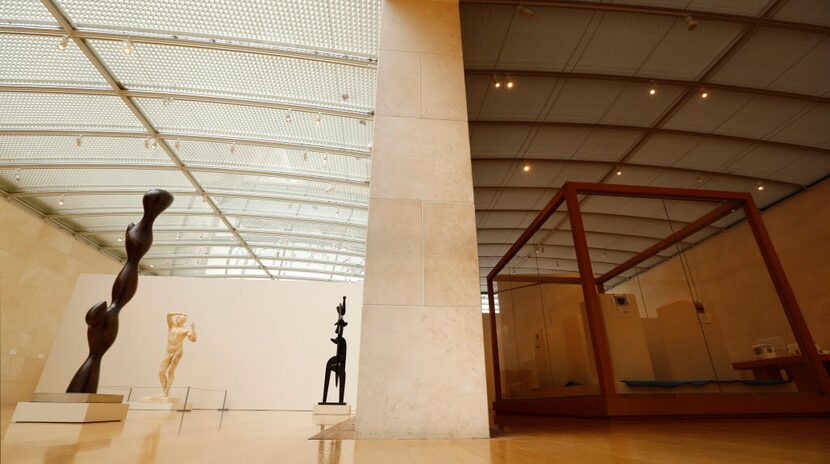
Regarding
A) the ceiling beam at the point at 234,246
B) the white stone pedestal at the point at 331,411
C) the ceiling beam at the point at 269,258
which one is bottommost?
the white stone pedestal at the point at 331,411

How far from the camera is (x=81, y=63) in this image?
6902mm

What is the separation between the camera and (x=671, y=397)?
438 centimetres

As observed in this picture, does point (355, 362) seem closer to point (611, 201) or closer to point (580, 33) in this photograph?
point (611, 201)

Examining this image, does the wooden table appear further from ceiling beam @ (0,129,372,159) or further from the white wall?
the white wall

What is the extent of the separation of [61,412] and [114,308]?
1194 mm

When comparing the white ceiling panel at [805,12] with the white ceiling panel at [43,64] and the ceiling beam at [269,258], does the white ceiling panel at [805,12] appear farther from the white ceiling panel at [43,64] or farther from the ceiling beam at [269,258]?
the ceiling beam at [269,258]

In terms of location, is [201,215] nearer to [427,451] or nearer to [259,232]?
[259,232]

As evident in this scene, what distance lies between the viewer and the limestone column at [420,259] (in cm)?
284

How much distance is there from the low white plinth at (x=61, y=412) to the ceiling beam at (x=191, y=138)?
6.42 meters

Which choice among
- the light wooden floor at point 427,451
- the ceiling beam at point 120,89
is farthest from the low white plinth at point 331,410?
the ceiling beam at point 120,89

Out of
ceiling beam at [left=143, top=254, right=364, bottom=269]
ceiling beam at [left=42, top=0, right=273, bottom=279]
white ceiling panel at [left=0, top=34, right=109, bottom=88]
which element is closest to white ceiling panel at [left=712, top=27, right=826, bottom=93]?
ceiling beam at [left=42, top=0, right=273, bottom=279]

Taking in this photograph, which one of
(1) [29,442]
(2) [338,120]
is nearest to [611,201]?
(2) [338,120]

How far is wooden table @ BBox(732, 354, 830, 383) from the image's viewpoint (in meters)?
4.93

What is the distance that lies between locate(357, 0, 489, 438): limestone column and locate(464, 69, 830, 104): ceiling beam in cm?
306
